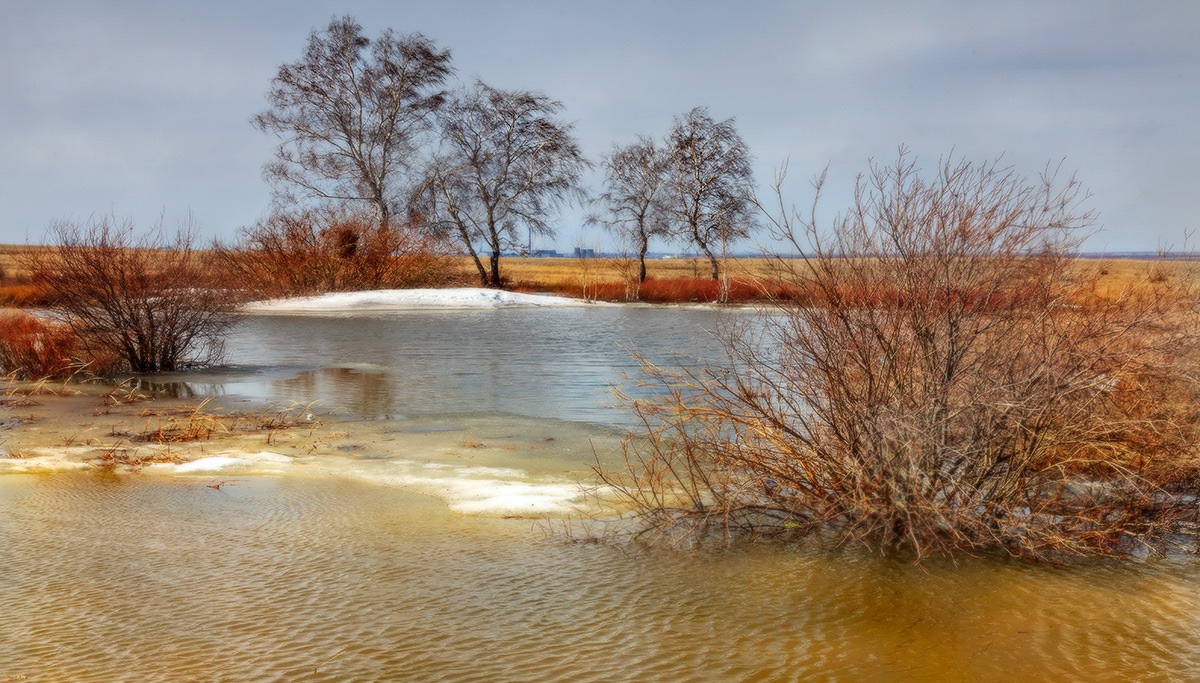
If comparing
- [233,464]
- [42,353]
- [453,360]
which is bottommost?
[233,464]

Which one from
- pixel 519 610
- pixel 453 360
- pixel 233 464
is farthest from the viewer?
pixel 453 360

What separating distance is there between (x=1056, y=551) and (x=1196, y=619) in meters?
0.85

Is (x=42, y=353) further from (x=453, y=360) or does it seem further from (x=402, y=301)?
(x=402, y=301)

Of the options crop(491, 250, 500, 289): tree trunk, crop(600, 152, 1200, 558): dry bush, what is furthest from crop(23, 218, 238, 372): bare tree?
crop(491, 250, 500, 289): tree trunk

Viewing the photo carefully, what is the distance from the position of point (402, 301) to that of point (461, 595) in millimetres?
27040

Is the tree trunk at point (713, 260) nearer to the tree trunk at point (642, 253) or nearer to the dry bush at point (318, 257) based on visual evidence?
the tree trunk at point (642, 253)

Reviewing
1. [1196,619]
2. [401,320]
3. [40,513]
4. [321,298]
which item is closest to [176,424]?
[40,513]

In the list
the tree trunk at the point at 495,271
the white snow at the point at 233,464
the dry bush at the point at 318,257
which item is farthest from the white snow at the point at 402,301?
the white snow at the point at 233,464

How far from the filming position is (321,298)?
1222 inches

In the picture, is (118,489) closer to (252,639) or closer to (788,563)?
(252,639)

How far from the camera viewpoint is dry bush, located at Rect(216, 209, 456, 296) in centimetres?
3247

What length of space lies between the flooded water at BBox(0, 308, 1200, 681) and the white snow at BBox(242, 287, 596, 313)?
73.3 feet

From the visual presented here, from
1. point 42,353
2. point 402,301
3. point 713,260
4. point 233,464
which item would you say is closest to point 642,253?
point 713,260

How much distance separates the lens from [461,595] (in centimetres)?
459
